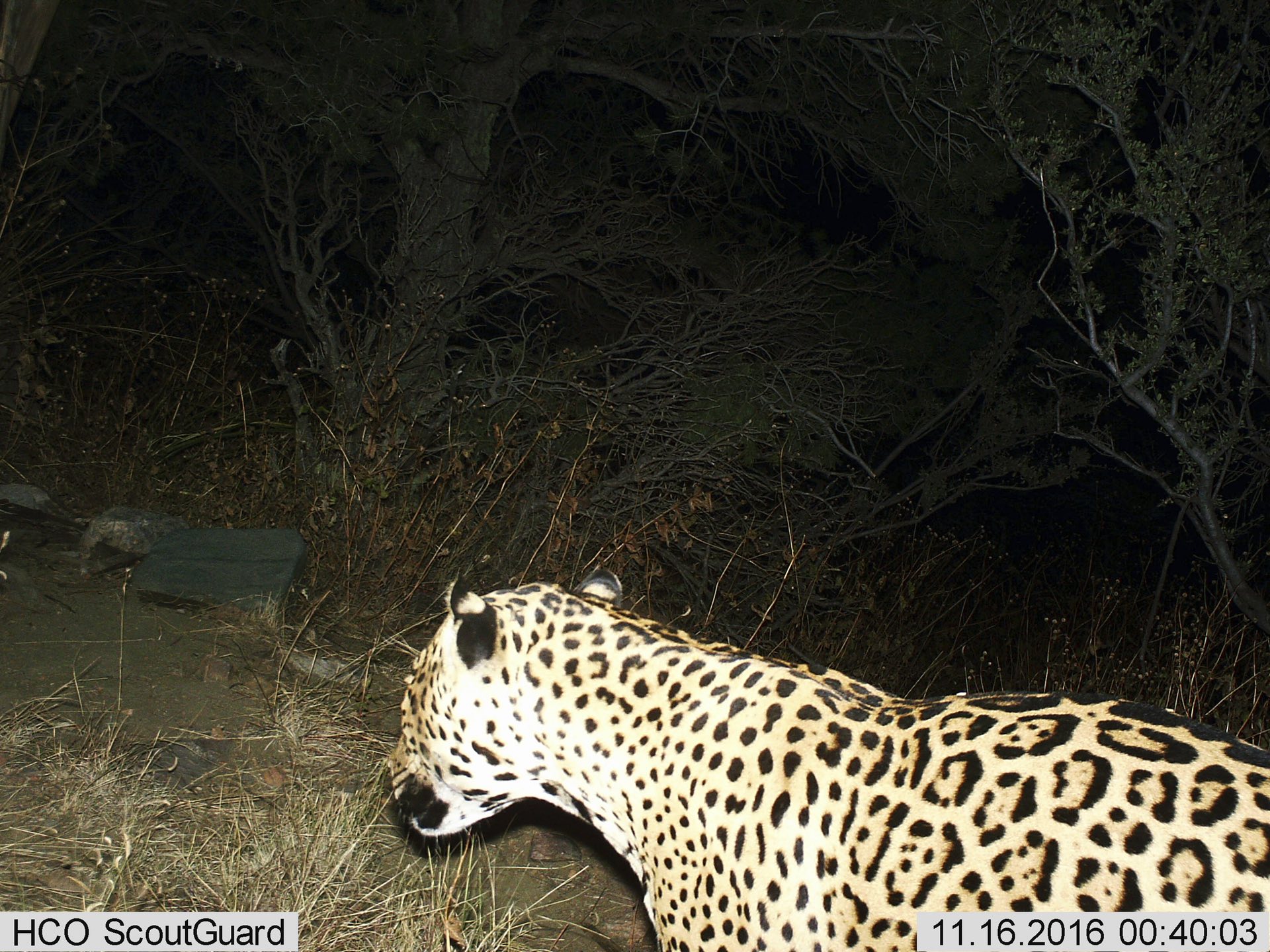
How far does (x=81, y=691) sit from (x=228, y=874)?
1501mm

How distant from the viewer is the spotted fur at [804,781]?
238 cm

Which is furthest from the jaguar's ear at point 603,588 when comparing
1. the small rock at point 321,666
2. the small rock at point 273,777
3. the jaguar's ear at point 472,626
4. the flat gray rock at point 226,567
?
the flat gray rock at point 226,567

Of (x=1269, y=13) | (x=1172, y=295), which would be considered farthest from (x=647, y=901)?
(x=1269, y=13)

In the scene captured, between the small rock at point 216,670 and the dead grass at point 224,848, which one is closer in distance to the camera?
the dead grass at point 224,848

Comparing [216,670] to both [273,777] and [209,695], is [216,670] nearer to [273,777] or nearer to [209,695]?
[209,695]

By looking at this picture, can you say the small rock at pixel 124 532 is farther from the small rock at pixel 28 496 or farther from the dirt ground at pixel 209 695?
the small rock at pixel 28 496

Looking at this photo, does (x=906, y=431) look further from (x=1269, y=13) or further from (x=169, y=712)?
(x=169, y=712)

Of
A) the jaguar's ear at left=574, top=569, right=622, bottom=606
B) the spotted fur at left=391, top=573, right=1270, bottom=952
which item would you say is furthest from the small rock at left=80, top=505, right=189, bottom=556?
the jaguar's ear at left=574, top=569, right=622, bottom=606

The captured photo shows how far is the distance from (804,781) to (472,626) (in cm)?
92

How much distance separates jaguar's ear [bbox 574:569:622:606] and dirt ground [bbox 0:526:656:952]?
1.00 m

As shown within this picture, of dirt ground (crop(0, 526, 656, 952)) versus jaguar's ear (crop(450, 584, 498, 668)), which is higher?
jaguar's ear (crop(450, 584, 498, 668))

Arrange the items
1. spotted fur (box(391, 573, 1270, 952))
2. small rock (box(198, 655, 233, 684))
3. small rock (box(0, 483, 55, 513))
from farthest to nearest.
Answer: small rock (box(0, 483, 55, 513)) → small rock (box(198, 655, 233, 684)) → spotted fur (box(391, 573, 1270, 952))

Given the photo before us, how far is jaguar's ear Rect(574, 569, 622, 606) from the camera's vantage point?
3.43 meters

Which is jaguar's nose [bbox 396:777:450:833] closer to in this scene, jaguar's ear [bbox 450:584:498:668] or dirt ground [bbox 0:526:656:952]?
dirt ground [bbox 0:526:656:952]
